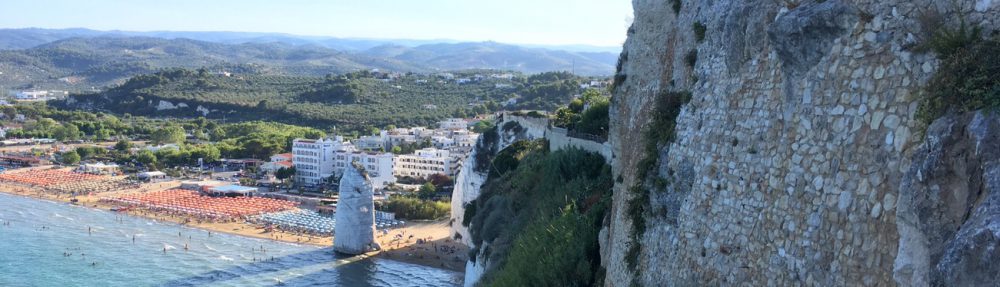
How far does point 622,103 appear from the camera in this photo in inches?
419

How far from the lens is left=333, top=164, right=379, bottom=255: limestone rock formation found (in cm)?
3872

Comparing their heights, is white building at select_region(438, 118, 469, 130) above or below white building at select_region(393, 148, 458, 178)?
below

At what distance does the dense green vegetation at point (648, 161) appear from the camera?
7.91 m

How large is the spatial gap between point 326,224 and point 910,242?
42935 millimetres

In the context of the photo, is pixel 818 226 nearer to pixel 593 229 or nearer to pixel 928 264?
pixel 928 264

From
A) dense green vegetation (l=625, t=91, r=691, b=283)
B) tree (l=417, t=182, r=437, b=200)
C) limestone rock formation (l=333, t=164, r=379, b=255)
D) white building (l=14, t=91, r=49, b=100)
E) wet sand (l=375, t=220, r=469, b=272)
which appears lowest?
white building (l=14, t=91, r=49, b=100)

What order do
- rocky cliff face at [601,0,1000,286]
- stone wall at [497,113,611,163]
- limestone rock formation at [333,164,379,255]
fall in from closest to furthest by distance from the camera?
rocky cliff face at [601,0,1000,286] < stone wall at [497,113,611,163] < limestone rock formation at [333,164,379,255]

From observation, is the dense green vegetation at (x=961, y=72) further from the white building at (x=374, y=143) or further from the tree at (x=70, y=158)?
the tree at (x=70, y=158)

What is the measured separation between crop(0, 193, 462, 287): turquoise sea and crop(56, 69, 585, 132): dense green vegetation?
152 feet

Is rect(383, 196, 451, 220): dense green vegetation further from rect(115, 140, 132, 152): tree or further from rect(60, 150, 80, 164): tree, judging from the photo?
rect(115, 140, 132, 152): tree

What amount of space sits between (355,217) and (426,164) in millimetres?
23815

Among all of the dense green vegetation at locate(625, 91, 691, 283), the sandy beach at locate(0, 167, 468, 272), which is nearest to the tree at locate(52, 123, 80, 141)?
the sandy beach at locate(0, 167, 468, 272)

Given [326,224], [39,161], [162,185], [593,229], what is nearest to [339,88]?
[39,161]

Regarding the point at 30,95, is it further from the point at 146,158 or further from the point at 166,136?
the point at 146,158
